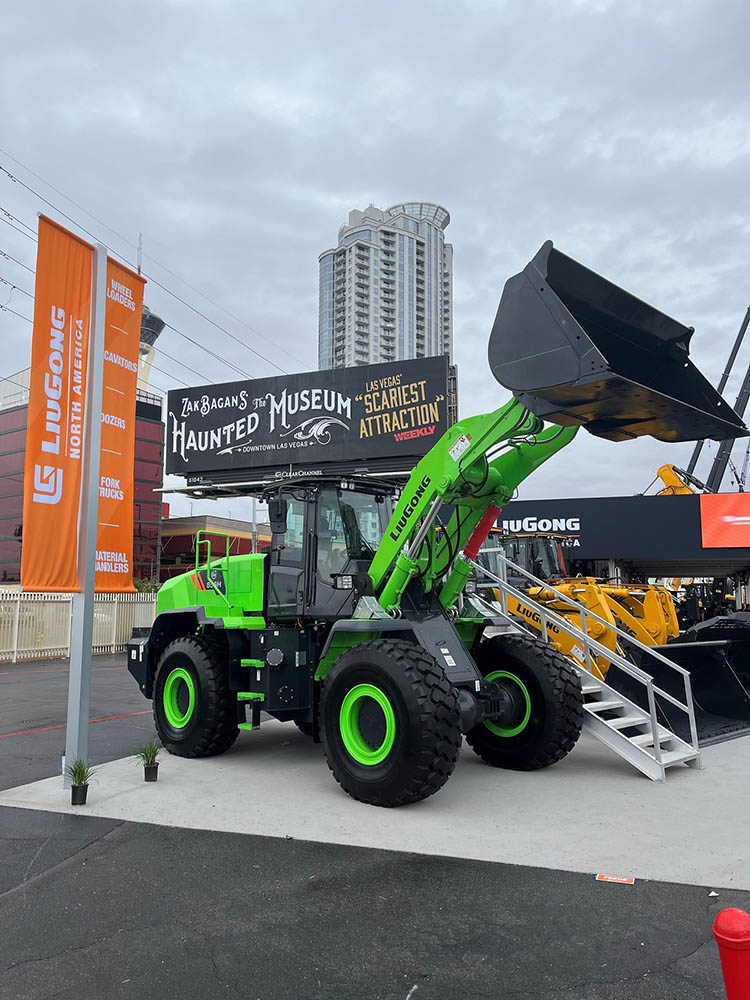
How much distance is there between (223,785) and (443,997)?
423 cm

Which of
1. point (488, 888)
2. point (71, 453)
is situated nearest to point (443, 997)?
point (488, 888)

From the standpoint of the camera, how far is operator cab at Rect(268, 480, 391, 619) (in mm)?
7594

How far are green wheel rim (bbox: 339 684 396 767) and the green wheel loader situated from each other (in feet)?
0.06

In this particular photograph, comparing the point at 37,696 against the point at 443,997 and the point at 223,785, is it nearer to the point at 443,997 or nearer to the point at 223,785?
the point at 223,785

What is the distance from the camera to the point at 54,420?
6895 mm

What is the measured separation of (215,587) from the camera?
28.6 feet

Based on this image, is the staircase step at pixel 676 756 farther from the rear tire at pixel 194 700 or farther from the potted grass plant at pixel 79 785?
the potted grass plant at pixel 79 785

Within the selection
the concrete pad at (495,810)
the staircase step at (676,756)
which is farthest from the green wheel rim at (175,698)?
the staircase step at (676,756)

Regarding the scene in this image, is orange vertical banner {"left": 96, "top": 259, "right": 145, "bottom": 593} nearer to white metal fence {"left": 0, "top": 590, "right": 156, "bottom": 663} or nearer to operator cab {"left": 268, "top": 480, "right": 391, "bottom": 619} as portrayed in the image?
operator cab {"left": 268, "top": 480, "right": 391, "bottom": 619}

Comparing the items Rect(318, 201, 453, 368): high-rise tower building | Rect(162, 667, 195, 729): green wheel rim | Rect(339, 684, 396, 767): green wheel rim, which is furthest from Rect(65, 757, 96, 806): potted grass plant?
Rect(318, 201, 453, 368): high-rise tower building

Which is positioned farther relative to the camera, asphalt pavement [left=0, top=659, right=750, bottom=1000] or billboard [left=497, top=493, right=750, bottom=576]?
billboard [left=497, top=493, right=750, bottom=576]

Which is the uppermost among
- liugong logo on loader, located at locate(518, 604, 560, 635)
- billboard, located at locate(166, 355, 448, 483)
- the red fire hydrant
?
billboard, located at locate(166, 355, 448, 483)

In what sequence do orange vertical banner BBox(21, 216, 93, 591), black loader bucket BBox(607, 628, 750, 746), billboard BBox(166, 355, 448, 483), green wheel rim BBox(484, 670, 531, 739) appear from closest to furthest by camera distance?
1. orange vertical banner BBox(21, 216, 93, 591)
2. green wheel rim BBox(484, 670, 531, 739)
3. black loader bucket BBox(607, 628, 750, 746)
4. billboard BBox(166, 355, 448, 483)

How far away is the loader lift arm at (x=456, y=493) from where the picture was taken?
278 inches
